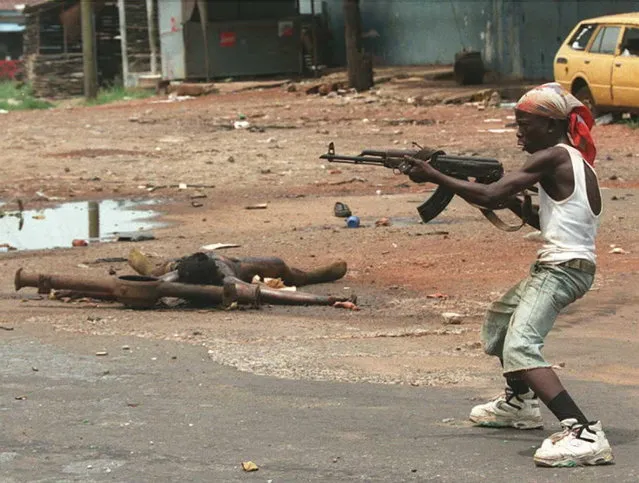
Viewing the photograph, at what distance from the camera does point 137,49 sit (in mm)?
39781

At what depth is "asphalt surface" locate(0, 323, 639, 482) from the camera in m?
5.17

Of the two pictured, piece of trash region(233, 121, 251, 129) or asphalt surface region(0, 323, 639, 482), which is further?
piece of trash region(233, 121, 251, 129)

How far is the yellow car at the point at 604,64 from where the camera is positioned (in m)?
20.2

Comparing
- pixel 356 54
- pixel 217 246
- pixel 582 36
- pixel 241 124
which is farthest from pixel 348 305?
pixel 356 54

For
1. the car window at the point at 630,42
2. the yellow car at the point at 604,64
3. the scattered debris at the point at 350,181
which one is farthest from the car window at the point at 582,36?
the scattered debris at the point at 350,181

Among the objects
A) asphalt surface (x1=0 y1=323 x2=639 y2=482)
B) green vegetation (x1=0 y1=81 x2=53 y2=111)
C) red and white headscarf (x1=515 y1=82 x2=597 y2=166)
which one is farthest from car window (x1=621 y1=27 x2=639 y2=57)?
green vegetation (x1=0 y1=81 x2=53 y2=111)

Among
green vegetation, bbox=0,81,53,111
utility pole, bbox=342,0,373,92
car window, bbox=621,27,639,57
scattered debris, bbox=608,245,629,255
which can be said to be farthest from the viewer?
green vegetation, bbox=0,81,53,111

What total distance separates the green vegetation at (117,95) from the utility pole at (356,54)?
7.20 metres

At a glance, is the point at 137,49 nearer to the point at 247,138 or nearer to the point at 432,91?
the point at 432,91

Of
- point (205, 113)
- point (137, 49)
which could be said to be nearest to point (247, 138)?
point (205, 113)

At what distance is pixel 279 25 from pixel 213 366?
30.1m

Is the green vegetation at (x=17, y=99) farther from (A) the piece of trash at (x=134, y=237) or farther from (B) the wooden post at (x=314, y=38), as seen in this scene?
(A) the piece of trash at (x=134, y=237)

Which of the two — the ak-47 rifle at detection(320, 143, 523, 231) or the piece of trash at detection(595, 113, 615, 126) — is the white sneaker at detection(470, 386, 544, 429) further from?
the piece of trash at detection(595, 113, 615, 126)

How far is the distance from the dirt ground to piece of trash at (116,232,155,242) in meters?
0.20
